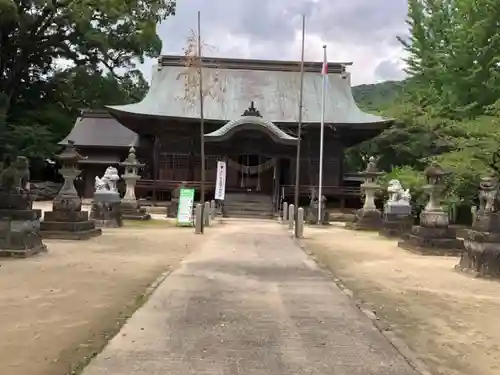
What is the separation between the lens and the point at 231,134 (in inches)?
1241

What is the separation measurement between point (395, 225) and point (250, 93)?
64.1ft

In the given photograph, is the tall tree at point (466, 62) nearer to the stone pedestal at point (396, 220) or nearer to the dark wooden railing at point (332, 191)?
the stone pedestal at point (396, 220)

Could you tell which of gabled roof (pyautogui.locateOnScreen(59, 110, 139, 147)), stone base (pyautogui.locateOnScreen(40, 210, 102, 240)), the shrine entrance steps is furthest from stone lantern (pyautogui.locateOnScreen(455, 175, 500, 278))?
gabled roof (pyautogui.locateOnScreen(59, 110, 139, 147))

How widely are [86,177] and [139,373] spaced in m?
35.7

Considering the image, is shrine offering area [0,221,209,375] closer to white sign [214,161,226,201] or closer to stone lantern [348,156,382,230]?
stone lantern [348,156,382,230]

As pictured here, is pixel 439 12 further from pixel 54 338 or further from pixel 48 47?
pixel 54 338

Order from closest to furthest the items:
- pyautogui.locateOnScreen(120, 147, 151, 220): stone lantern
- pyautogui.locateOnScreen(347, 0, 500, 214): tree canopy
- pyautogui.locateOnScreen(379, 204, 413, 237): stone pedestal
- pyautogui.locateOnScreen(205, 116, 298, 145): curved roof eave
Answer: pyautogui.locateOnScreen(347, 0, 500, 214): tree canopy
pyautogui.locateOnScreen(379, 204, 413, 237): stone pedestal
pyautogui.locateOnScreen(120, 147, 151, 220): stone lantern
pyautogui.locateOnScreen(205, 116, 298, 145): curved roof eave

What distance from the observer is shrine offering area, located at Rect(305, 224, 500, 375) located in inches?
212

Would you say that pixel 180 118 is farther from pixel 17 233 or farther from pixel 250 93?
pixel 17 233

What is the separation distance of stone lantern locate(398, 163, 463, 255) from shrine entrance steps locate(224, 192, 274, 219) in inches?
549

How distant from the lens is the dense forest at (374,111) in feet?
74.1

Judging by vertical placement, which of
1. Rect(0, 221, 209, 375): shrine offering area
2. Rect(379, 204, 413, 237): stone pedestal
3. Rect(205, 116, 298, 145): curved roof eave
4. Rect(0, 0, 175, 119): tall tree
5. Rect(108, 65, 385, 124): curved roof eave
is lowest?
Rect(0, 221, 209, 375): shrine offering area

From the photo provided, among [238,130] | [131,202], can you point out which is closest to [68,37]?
[238,130]

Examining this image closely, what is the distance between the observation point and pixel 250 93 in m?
38.0
